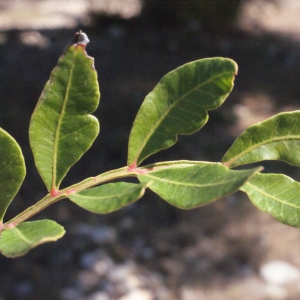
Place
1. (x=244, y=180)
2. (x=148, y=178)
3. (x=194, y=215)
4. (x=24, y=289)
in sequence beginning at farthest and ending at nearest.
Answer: (x=194, y=215) → (x=24, y=289) → (x=148, y=178) → (x=244, y=180)

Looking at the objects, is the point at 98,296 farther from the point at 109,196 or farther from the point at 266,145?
the point at 109,196

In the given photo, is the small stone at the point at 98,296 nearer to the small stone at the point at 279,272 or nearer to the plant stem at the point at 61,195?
the small stone at the point at 279,272

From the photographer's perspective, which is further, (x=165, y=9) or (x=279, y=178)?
(x=165, y=9)

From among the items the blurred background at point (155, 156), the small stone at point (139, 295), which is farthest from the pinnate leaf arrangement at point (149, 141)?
the small stone at point (139, 295)

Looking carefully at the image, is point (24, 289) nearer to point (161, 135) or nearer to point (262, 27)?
point (161, 135)

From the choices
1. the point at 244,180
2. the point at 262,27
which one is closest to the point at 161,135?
the point at 244,180

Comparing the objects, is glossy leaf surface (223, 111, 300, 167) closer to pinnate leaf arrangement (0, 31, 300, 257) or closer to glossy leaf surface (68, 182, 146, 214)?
pinnate leaf arrangement (0, 31, 300, 257)
